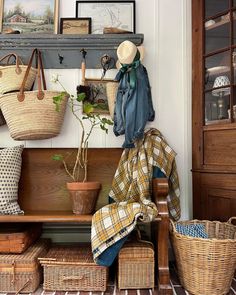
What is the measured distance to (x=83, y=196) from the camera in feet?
6.19

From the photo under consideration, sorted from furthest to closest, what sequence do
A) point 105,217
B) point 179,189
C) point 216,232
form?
1. point 179,189
2. point 216,232
3. point 105,217

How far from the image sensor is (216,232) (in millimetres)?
1955

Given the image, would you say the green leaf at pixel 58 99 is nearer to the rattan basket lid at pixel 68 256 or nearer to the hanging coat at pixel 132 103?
the hanging coat at pixel 132 103

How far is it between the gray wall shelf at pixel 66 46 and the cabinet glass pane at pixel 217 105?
0.66m

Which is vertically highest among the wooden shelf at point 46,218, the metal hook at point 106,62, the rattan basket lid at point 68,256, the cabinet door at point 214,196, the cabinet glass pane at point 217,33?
the cabinet glass pane at point 217,33

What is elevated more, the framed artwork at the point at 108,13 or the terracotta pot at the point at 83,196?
the framed artwork at the point at 108,13

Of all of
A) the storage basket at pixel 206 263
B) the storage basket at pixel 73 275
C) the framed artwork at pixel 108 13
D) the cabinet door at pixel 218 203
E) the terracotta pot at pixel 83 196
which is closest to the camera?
the storage basket at pixel 206 263

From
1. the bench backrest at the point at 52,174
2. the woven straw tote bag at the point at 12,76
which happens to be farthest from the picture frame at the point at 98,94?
the woven straw tote bag at the point at 12,76

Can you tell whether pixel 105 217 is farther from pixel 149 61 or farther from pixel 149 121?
pixel 149 61

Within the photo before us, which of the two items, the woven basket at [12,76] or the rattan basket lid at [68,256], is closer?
Result: the rattan basket lid at [68,256]

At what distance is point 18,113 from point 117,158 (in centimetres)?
77

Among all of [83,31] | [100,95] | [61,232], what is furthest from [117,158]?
[83,31]

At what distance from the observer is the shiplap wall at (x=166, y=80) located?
2303 millimetres

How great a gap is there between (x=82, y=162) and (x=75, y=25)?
3.48ft
